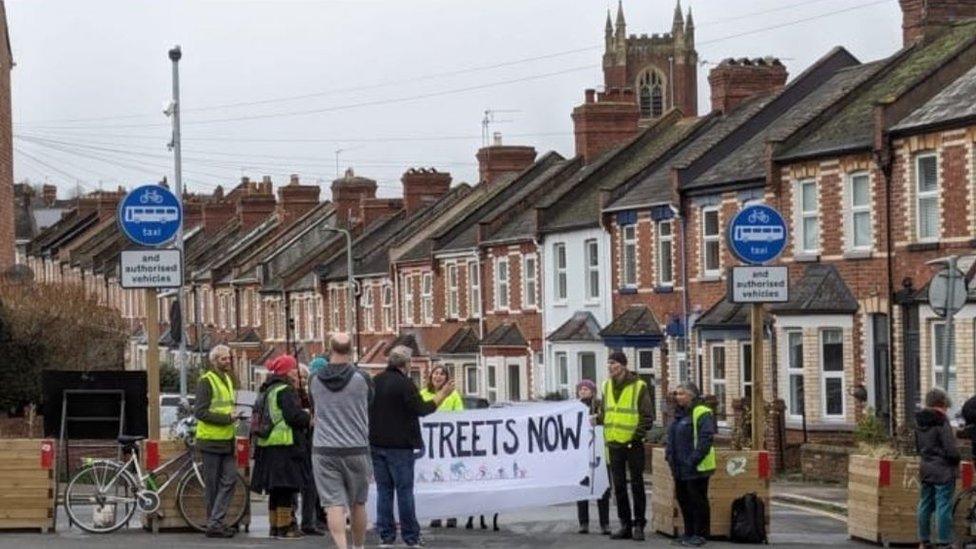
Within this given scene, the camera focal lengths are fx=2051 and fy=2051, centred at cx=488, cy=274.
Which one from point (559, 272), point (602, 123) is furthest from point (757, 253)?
point (602, 123)

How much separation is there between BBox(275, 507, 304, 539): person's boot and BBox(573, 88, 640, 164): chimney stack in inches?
1600

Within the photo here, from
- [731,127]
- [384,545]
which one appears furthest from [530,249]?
[384,545]

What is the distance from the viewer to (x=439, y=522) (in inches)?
949

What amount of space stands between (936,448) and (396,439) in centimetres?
537

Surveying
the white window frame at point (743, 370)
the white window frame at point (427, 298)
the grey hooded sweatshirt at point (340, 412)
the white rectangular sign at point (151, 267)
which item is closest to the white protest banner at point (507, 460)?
the white rectangular sign at point (151, 267)

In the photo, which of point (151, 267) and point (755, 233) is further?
point (755, 233)

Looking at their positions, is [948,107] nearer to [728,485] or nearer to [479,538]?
[728,485]

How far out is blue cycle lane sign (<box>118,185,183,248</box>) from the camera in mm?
22031

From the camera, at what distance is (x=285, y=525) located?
21156 mm

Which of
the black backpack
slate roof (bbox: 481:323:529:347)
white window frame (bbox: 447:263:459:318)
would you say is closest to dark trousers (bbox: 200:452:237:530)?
the black backpack

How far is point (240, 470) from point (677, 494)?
463 cm

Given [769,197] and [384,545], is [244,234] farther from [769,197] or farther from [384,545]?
[384,545]

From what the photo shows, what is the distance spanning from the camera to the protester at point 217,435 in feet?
68.1

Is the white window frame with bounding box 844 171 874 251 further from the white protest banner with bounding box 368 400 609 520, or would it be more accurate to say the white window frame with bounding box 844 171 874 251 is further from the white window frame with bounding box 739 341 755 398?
the white protest banner with bounding box 368 400 609 520
